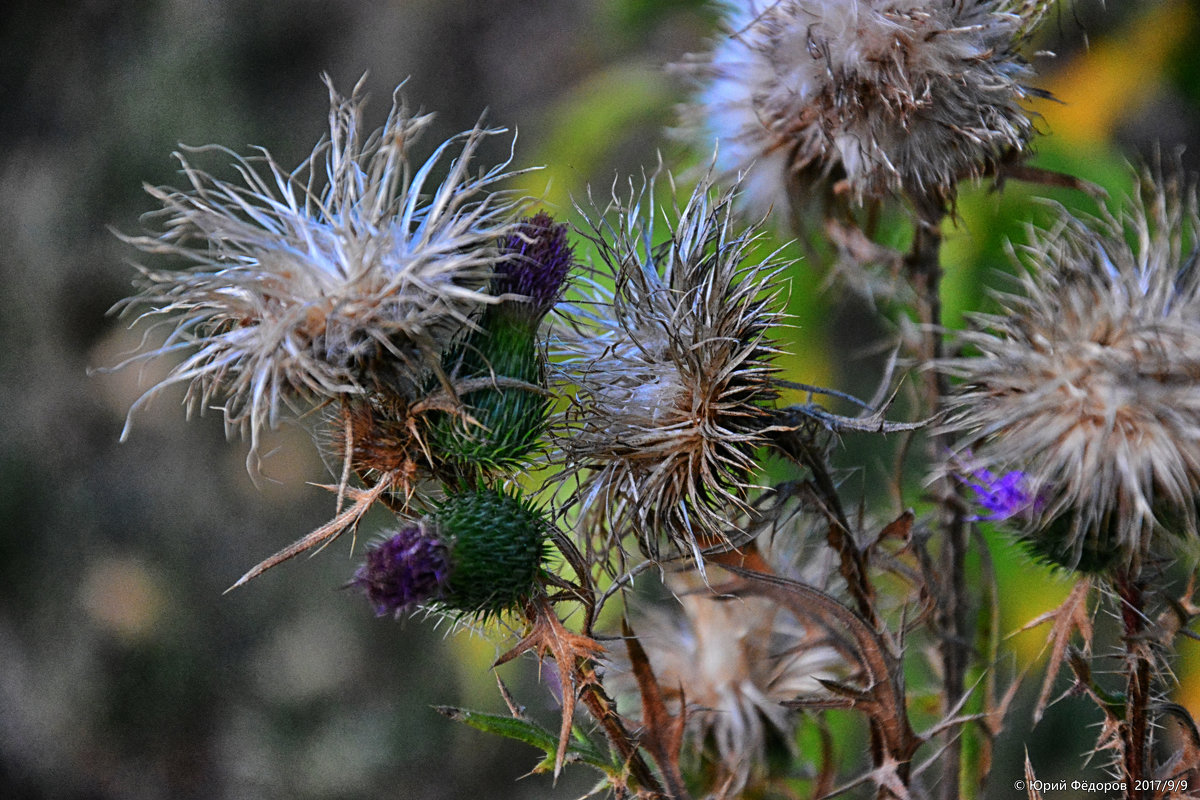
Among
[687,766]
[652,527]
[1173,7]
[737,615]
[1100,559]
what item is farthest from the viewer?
[1173,7]

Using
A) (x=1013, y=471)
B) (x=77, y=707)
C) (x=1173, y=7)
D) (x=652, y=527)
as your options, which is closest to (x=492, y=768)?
(x=77, y=707)

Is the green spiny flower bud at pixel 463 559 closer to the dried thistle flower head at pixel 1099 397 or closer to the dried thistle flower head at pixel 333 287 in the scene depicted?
the dried thistle flower head at pixel 333 287

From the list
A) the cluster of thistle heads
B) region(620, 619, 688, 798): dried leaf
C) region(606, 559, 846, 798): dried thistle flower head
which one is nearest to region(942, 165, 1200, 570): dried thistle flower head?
the cluster of thistle heads

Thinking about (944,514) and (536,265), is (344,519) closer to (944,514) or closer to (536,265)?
(536,265)

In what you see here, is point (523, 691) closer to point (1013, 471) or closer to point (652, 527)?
point (652, 527)

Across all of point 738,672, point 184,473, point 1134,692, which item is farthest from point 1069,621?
point 184,473

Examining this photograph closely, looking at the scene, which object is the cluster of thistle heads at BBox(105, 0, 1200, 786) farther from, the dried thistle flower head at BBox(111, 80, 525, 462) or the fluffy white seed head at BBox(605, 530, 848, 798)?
the fluffy white seed head at BBox(605, 530, 848, 798)
